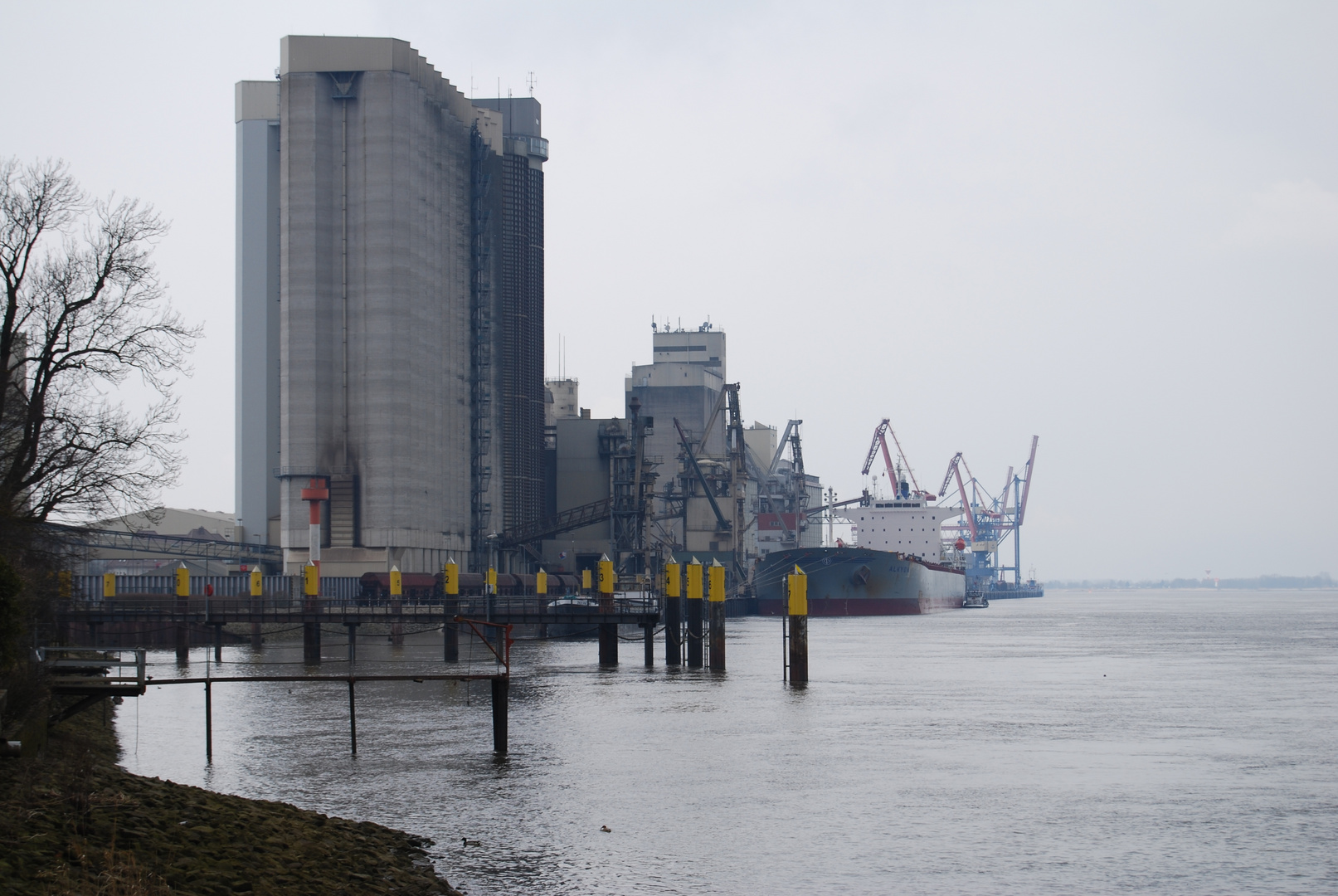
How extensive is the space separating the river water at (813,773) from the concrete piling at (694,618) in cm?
371

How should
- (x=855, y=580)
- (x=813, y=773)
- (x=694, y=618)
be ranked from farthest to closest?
1. (x=855, y=580)
2. (x=694, y=618)
3. (x=813, y=773)

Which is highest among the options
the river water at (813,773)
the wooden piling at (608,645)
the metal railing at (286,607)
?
the metal railing at (286,607)

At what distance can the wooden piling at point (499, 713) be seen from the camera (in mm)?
36334

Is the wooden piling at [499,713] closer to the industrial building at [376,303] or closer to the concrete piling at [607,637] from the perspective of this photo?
the concrete piling at [607,637]

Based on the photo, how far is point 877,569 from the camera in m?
155

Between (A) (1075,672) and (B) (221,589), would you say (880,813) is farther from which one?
(B) (221,589)

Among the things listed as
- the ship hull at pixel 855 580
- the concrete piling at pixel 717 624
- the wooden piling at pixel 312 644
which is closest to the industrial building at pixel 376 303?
the ship hull at pixel 855 580

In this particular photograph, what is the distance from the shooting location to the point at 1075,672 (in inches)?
2633

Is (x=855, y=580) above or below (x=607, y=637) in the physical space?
above

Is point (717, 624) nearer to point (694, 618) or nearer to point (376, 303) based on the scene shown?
point (694, 618)

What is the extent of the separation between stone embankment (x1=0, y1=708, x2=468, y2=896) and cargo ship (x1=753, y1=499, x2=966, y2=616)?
119 metres

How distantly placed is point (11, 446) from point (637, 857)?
2379 cm

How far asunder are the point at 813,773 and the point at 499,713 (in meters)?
8.13

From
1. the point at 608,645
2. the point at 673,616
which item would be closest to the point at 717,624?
the point at 673,616
